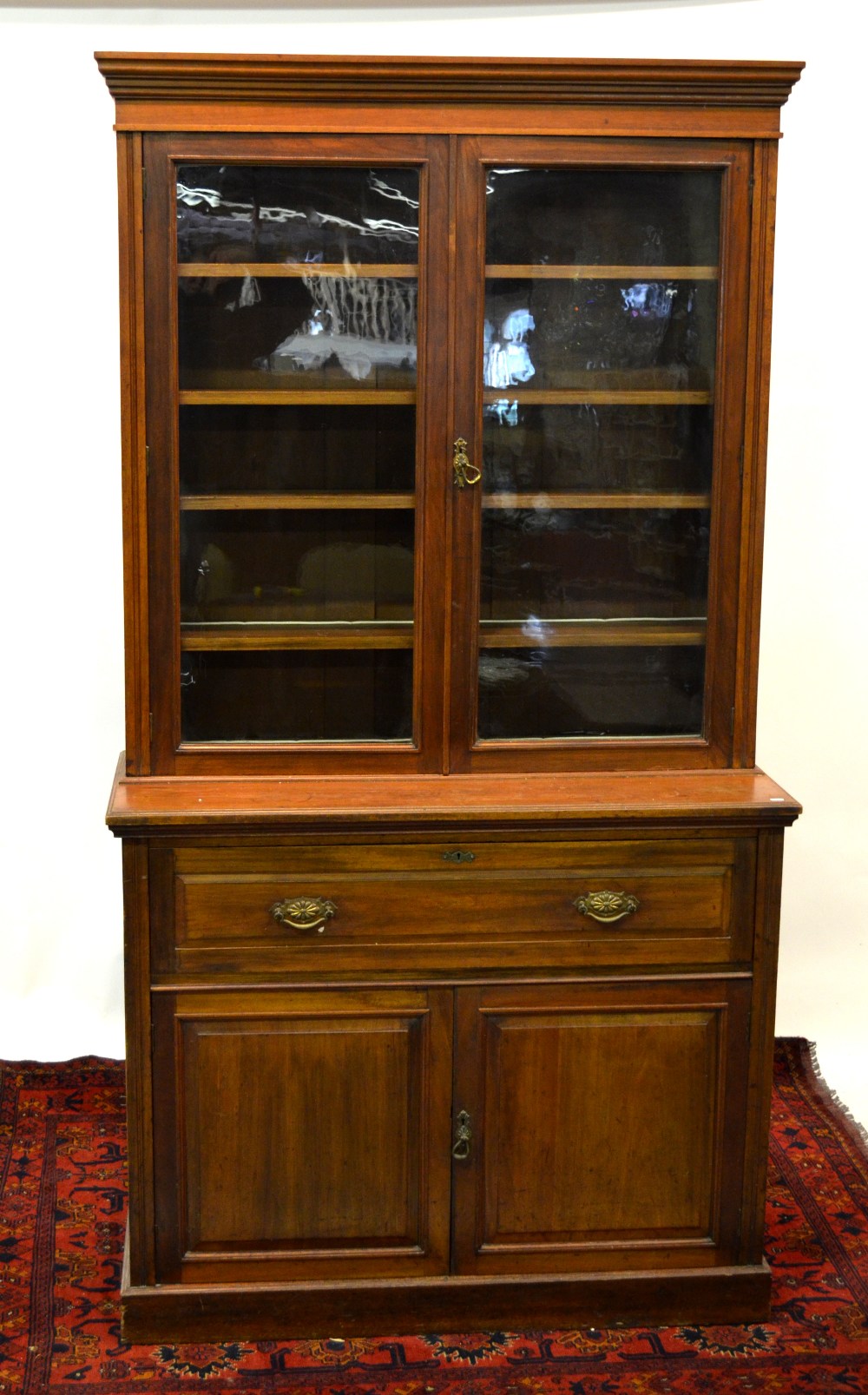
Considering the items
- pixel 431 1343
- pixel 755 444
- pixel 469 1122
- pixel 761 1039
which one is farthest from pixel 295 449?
pixel 431 1343

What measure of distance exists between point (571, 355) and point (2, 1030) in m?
A: 2.05

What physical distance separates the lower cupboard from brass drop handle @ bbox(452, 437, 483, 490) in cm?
86

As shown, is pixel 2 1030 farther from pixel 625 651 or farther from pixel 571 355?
pixel 571 355

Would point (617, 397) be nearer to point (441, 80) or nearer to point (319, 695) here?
point (441, 80)

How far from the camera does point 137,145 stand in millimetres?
2480

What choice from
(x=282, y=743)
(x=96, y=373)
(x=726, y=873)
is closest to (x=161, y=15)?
(x=96, y=373)

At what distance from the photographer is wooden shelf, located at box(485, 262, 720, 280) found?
260cm

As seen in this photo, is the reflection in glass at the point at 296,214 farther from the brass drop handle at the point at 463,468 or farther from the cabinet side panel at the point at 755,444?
the cabinet side panel at the point at 755,444

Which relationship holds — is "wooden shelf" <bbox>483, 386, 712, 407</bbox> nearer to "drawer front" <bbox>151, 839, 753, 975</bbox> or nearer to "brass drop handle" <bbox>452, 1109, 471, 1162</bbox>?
"drawer front" <bbox>151, 839, 753, 975</bbox>

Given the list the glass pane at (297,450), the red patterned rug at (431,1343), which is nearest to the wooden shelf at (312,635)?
the glass pane at (297,450)

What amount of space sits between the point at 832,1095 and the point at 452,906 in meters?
1.40

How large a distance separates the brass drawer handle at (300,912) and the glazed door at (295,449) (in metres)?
0.26

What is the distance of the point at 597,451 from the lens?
8.79ft

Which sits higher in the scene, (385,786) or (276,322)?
(276,322)
